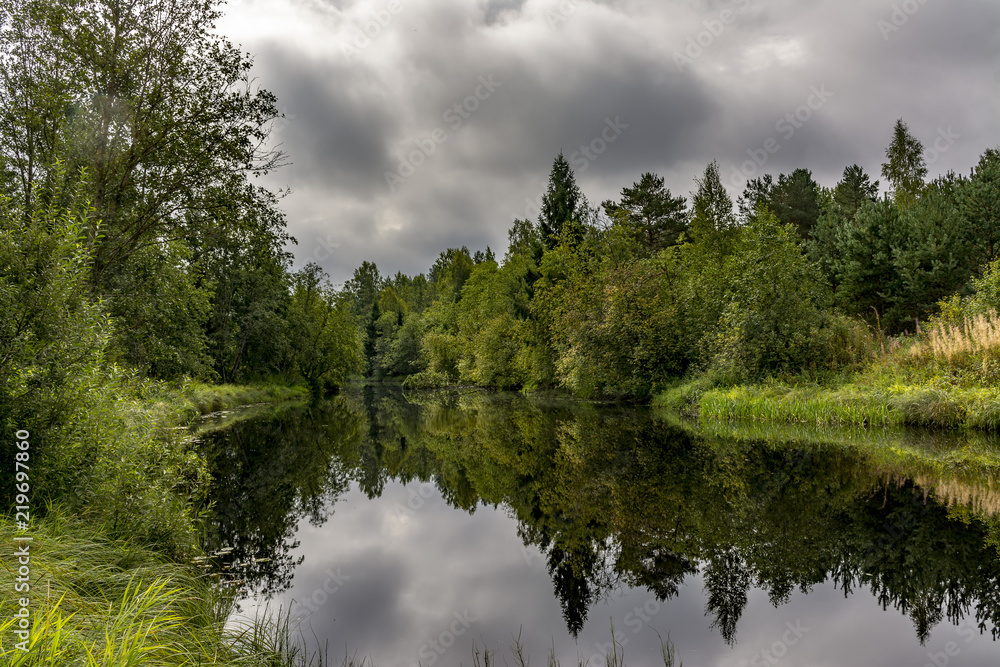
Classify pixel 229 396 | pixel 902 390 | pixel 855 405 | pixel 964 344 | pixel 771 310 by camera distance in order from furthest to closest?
pixel 229 396 < pixel 771 310 < pixel 855 405 < pixel 964 344 < pixel 902 390

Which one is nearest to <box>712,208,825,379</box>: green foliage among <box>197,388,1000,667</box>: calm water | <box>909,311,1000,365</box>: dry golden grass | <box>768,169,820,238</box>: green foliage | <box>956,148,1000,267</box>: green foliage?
<box>909,311,1000,365</box>: dry golden grass

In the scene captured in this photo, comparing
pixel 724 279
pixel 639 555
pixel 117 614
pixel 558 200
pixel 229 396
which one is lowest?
pixel 639 555

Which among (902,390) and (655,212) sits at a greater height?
(655,212)

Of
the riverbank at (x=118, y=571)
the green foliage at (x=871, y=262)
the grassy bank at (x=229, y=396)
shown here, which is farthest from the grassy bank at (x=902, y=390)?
the grassy bank at (x=229, y=396)

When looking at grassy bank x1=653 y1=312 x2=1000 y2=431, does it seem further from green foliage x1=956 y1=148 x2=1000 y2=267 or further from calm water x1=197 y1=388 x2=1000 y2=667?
green foliage x1=956 y1=148 x2=1000 y2=267

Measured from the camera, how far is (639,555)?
245 inches

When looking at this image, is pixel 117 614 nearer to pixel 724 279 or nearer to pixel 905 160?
pixel 724 279

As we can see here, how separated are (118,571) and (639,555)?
5169mm

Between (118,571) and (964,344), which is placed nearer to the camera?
(118,571)

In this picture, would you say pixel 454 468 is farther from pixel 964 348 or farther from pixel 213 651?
pixel 964 348

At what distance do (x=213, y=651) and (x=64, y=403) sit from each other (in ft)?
10.1

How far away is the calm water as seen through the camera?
14.6 feet

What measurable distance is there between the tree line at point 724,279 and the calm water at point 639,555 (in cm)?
797

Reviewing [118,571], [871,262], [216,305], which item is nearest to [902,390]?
[118,571]
